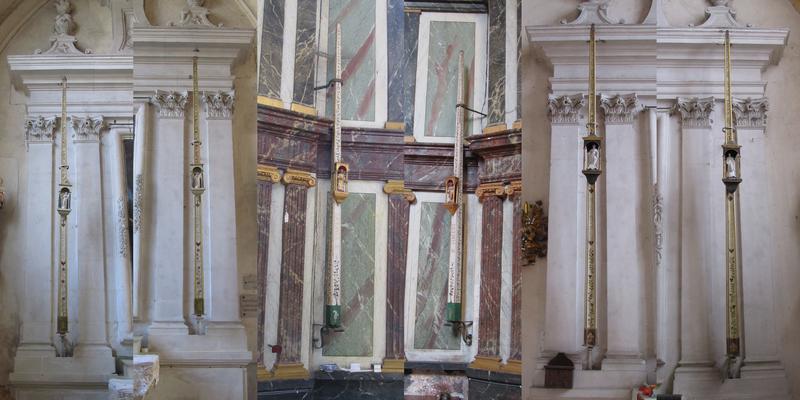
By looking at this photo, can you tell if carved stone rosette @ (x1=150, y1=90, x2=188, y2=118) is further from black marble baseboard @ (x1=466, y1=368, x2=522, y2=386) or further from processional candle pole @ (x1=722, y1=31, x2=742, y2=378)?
processional candle pole @ (x1=722, y1=31, x2=742, y2=378)

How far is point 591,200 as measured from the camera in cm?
394

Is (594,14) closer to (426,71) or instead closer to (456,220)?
(426,71)

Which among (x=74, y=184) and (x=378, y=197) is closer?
(x=378, y=197)

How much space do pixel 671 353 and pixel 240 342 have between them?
1621 mm

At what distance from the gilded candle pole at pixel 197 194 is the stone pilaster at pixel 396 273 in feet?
2.95

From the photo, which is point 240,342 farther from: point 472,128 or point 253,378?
point 472,128

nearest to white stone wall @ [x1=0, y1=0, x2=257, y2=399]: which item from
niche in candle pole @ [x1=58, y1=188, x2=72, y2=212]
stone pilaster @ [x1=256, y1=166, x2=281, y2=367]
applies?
niche in candle pole @ [x1=58, y1=188, x2=72, y2=212]

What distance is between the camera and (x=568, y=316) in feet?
12.7

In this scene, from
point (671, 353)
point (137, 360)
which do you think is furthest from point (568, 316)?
point (137, 360)

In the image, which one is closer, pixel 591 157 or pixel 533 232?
pixel 533 232

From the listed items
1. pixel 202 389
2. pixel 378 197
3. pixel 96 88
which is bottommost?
pixel 202 389

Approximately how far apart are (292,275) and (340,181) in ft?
1.10

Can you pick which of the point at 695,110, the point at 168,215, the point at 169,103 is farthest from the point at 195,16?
the point at 695,110

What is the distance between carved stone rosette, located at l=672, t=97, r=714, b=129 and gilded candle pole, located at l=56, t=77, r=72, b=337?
103 inches
